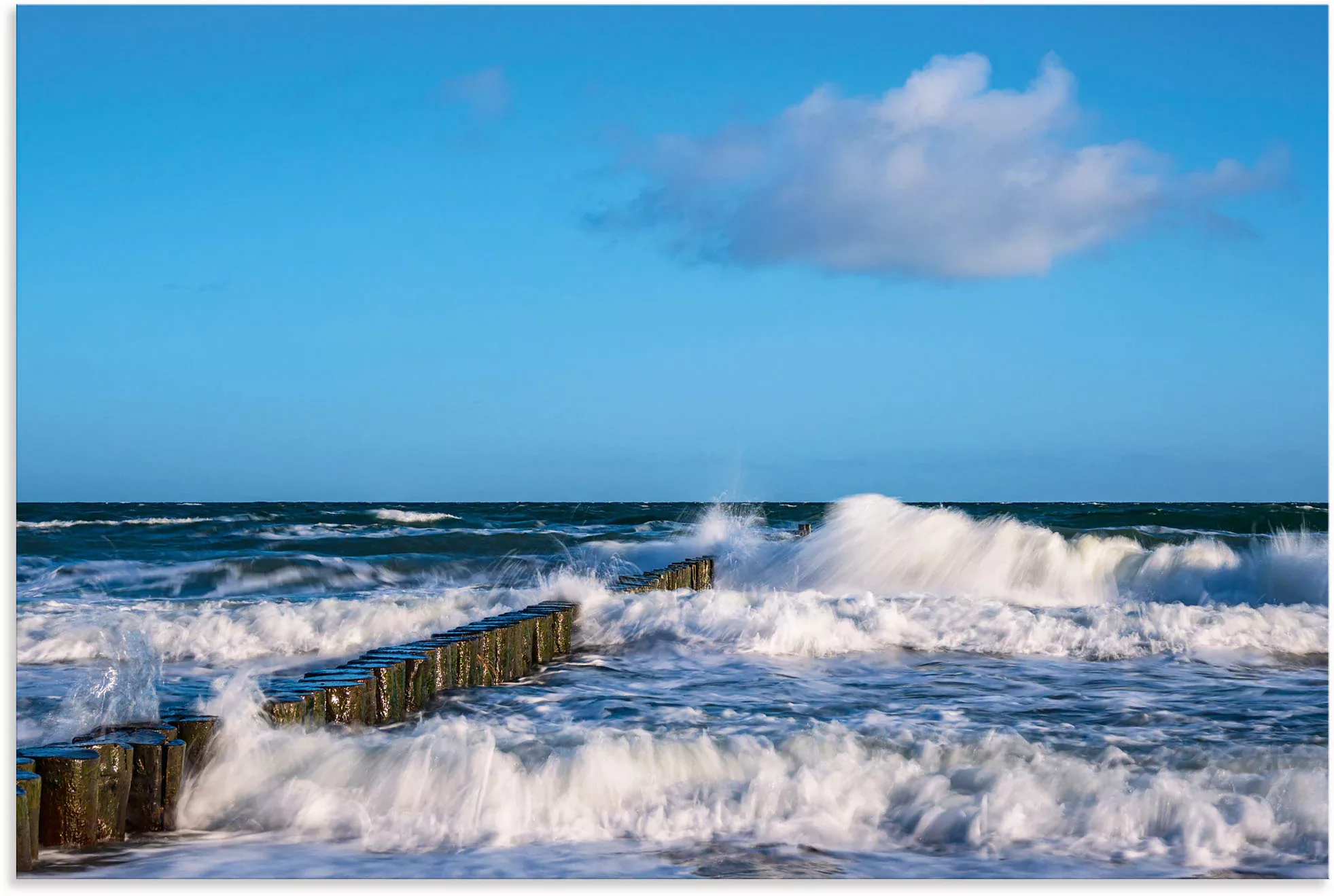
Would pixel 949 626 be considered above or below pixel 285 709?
below

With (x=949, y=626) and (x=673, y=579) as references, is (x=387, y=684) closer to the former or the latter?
(x=949, y=626)

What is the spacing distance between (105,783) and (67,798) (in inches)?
5.4

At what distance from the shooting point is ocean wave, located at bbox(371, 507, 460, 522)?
1303 inches

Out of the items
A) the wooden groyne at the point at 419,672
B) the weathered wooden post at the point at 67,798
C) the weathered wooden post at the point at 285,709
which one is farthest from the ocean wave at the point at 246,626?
the weathered wooden post at the point at 67,798

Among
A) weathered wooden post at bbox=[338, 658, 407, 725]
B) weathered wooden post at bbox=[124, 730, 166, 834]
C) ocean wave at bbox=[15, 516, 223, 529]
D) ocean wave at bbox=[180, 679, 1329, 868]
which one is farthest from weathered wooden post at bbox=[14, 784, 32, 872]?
ocean wave at bbox=[15, 516, 223, 529]

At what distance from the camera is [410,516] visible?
34250mm

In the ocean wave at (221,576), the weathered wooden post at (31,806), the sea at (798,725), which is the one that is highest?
the weathered wooden post at (31,806)

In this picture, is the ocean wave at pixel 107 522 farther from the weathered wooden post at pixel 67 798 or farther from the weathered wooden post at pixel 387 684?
the weathered wooden post at pixel 67 798

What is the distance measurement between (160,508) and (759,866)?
41.4 meters

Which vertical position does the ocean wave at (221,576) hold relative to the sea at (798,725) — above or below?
below

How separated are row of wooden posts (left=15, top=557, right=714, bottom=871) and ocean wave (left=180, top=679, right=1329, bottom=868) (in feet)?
0.48

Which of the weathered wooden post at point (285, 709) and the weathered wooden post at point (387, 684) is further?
the weathered wooden post at point (387, 684)

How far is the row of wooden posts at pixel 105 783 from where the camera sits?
3.50 meters

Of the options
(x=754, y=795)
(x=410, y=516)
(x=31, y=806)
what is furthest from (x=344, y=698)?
(x=410, y=516)
